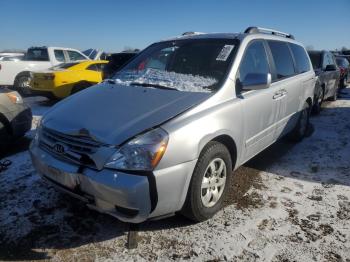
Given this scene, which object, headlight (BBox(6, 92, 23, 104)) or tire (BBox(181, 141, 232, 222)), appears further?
headlight (BBox(6, 92, 23, 104))

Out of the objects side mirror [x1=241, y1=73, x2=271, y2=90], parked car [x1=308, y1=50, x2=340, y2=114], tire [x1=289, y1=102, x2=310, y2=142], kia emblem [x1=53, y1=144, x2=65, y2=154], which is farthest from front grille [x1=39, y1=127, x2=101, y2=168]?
parked car [x1=308, y1=50, x2=340, y2=114]

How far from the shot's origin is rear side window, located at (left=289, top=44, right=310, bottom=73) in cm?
517

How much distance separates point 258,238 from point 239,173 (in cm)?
145

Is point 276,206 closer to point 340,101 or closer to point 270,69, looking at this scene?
point 270,69

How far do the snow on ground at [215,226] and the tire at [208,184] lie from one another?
156 millimetres

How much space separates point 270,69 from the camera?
4.11 meters

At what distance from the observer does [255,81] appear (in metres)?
3.37

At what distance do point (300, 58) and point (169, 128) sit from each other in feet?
12.0

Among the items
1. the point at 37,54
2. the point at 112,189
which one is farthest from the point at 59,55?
the point at 112,189

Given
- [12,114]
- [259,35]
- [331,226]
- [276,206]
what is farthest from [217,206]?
[12,114]

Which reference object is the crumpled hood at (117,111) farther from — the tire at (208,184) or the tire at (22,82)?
the tire at (22,82)

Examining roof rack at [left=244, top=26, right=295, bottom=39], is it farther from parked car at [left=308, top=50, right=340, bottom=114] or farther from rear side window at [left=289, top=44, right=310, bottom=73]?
parked car at [left=308, top=50, right=340, bottom=114]

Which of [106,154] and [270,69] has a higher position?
[270,69]

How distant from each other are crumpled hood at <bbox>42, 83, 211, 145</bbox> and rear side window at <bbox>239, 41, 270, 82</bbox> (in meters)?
0.67
